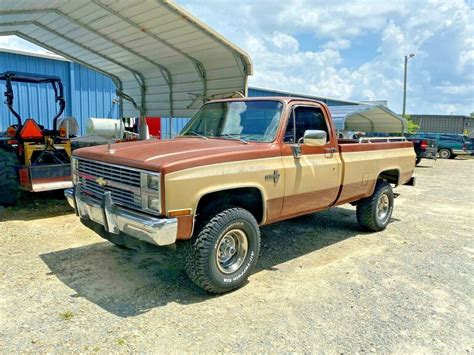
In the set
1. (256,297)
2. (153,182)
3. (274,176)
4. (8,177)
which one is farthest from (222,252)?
(8,177)

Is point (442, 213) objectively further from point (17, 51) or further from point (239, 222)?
point (17, 51)

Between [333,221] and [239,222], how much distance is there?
13.0 ft

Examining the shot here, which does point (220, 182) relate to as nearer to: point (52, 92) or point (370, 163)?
point (370, 163)

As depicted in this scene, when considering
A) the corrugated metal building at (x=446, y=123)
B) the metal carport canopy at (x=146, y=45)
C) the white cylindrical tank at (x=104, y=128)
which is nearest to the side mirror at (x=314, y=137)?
the metal carport canopy at (x=146, y=45)

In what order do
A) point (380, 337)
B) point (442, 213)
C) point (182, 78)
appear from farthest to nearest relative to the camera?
point (182, 78) < point (442, 213) < point (380, 337)

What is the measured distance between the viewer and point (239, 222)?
171 inches

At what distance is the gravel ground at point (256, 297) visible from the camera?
345 centimetres

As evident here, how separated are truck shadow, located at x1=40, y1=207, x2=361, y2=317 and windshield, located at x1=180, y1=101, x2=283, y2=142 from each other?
1.68 metres

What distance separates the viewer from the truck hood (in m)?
3.85

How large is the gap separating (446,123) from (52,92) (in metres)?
49.5

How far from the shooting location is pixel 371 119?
26.3m

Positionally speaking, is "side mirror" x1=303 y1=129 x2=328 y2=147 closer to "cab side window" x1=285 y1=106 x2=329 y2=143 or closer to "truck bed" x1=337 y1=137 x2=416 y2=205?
"cab side window" x1=285 y1=106 x2=329 y2=143

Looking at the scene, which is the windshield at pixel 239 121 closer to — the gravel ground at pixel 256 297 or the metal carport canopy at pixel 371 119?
the gravel ground at pixel 256 297

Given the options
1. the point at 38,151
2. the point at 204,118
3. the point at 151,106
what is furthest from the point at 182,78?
the point at 204,118
